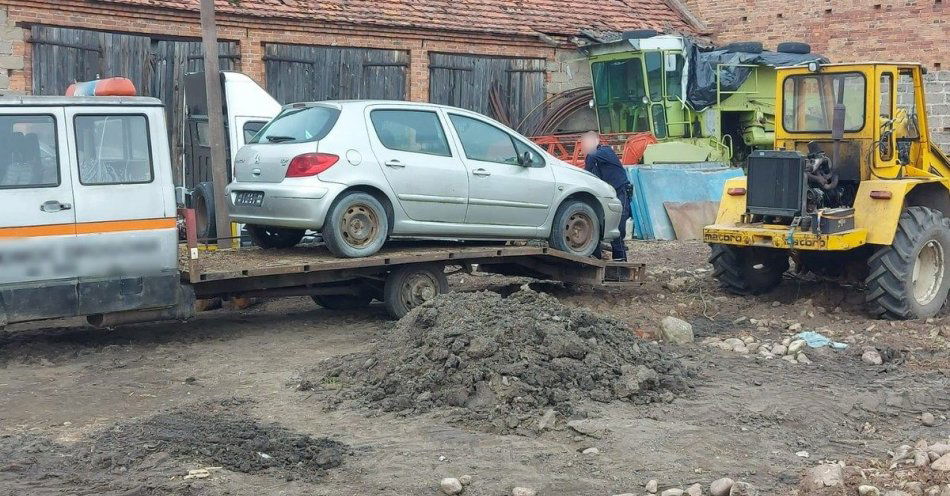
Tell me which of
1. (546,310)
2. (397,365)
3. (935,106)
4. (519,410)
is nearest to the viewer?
(519,410)

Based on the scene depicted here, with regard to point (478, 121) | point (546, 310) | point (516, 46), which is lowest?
point (546, 310)

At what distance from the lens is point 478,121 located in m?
11.0

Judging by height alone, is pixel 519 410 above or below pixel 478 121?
below

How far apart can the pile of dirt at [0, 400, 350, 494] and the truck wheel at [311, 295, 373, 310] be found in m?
4.25

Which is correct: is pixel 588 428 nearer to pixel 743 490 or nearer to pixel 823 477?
pixel 743 490

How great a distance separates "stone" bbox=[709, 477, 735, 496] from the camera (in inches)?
227

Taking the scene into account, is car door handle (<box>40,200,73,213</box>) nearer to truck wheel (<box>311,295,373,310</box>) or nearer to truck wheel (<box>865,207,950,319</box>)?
truck wheel (<box>311,295,373,310</box>)

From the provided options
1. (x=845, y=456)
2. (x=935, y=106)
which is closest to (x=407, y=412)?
(x=845, y=456)

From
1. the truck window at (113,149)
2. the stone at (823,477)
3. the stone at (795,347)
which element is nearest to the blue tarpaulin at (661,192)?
the stone at (795,347)

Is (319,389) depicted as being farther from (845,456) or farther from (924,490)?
(924,490)

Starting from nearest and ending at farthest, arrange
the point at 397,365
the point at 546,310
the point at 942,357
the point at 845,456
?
the point at 845,456 → the point at 397,365 → the point at 546,310 → the point at 942,357

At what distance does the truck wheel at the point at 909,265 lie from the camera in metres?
10.7

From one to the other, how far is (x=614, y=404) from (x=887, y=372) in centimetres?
275

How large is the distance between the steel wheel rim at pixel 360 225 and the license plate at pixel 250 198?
836 mm
